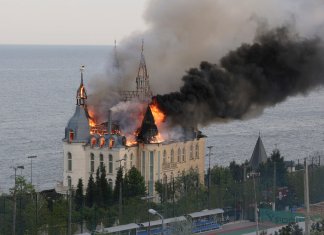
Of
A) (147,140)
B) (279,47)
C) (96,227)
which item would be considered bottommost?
(96,227)

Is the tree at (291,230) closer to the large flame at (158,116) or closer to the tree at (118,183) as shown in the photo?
the tree at (118,183)

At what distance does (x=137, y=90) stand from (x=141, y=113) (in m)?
4.07

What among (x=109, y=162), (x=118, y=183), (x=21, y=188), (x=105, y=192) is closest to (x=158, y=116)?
(x=109, y=162)

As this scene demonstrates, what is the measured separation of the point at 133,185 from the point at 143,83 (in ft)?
43.7

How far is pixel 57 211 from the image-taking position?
1895 inches

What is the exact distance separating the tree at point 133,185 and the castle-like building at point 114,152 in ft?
11.0

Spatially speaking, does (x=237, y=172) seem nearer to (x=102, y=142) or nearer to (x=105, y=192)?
(x=102, y=142)

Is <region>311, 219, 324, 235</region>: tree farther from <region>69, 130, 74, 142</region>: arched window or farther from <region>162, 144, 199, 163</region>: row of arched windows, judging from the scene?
<region>69, 130, 74, 142</region>: arched window

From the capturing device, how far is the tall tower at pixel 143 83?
64363mm

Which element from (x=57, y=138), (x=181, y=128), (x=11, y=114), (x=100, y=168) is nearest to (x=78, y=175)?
(x=100, y=168)

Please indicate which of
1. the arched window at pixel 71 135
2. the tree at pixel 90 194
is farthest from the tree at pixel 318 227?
the arched window at pixel 71 135

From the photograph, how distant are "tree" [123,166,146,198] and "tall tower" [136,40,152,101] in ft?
30.3

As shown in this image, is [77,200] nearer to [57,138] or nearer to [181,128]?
[181,128]

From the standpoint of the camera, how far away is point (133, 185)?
54.0 metres
